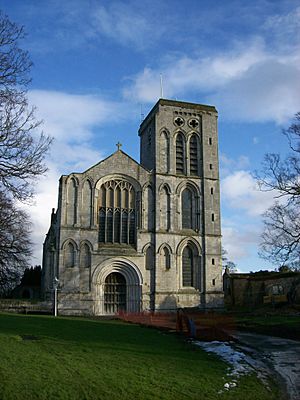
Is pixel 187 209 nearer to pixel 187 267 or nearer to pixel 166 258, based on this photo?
pixel 166 258

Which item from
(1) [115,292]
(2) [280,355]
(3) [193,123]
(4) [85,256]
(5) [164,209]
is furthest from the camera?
(3) [193,123]

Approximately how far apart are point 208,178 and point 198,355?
28.0 meters

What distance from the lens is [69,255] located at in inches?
1369

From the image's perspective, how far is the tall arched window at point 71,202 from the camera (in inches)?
1395

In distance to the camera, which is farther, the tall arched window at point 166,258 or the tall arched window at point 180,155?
the tall arched window at point 180,155

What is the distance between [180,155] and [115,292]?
13467 mm

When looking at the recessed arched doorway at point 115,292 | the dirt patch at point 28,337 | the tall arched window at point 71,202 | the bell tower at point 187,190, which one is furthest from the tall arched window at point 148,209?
the dirt patch at point 28,337

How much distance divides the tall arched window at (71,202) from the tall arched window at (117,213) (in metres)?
2.22

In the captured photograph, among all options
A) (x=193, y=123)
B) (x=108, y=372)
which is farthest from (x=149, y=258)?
(x=108, y=372)

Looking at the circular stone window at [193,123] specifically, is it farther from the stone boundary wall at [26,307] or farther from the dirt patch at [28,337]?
the dirt patch at [28,337]

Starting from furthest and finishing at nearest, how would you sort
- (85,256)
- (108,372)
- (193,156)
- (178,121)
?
(178,121) → (193,156) → (85,256) → (108,372)

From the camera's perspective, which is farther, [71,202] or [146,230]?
[146,230]

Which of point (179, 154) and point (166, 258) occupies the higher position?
point (179, 154)

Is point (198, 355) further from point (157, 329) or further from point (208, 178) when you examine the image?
point (208, 178)
